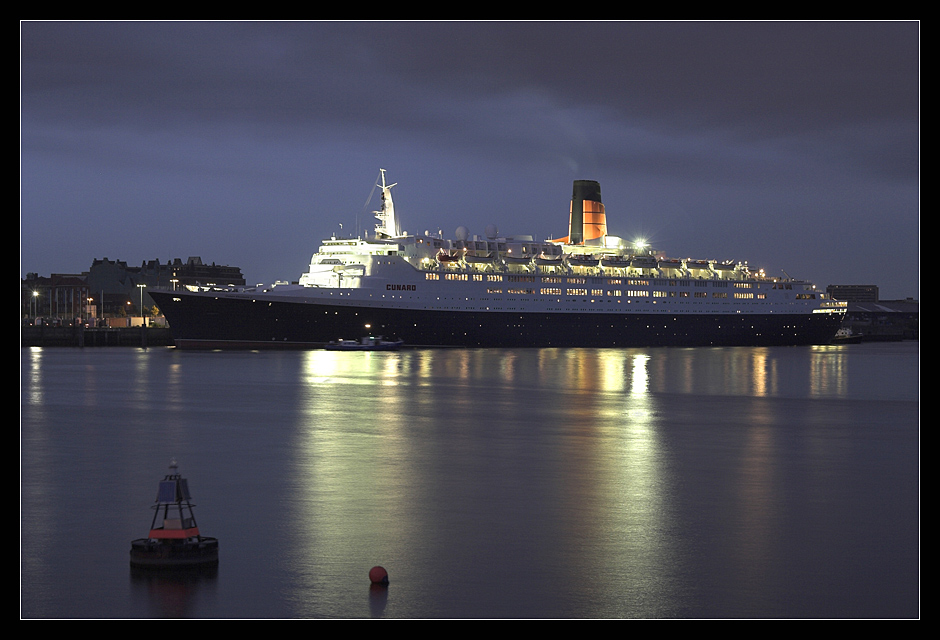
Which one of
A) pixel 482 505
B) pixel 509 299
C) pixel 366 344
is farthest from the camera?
pixel 509 299

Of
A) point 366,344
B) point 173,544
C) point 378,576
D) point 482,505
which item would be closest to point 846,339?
point 366,344

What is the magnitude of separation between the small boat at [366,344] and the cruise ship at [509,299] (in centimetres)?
59

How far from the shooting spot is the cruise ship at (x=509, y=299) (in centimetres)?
6488

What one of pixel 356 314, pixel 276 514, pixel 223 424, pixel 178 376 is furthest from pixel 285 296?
pixel 276 514

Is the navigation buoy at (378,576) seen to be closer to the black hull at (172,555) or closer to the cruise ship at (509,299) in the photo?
the black hull at (172,555)

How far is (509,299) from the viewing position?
71.6 m

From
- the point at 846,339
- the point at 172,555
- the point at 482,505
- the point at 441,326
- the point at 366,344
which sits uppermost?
the point at 441,326

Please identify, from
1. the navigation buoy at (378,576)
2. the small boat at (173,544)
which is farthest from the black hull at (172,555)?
the navigation buoy at (378,576)

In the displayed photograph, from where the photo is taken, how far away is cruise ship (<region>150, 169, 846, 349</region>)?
64875 mm

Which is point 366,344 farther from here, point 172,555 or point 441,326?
point 172,555

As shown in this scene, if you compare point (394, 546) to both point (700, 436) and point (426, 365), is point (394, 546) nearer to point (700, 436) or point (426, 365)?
point (700, 436)

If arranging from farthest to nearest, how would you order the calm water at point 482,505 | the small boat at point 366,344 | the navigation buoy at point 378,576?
the small boat at point 366,344, the navigation buoy at point 378,576, the calm water at point 482,505

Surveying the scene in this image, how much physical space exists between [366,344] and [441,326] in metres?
6.09

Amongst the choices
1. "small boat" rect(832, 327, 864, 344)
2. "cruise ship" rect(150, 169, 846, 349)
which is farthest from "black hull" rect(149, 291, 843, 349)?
"small boat" rect(832, 327, 864, 344)
